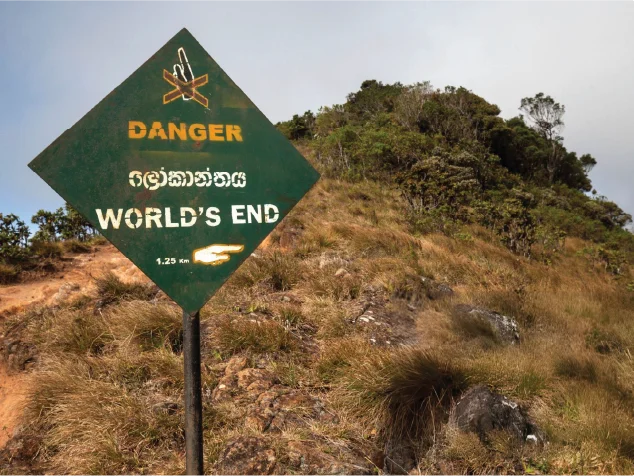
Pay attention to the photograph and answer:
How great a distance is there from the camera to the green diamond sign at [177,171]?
5.54 feet

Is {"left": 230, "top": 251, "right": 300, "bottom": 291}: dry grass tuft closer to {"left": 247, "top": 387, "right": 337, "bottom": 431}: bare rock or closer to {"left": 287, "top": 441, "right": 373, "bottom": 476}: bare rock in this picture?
{"left": 247, "top": 387, "right": 337, "bottom": 431}: bare rock

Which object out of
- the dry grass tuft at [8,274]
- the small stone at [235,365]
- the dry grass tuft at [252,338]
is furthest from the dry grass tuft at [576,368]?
the dry grass tuft at [8,274]

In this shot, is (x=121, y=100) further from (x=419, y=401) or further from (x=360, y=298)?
(x=360, y=298)

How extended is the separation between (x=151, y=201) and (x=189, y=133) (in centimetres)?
33

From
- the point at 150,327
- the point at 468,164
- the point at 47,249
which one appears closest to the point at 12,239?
the point at 47,249

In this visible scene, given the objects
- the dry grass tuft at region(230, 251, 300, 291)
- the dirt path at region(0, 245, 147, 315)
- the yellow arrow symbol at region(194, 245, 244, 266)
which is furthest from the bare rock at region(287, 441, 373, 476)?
the dirt path at region(0, 245, 147, 315)

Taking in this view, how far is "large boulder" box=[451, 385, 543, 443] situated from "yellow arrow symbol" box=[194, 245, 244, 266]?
2.06 meters

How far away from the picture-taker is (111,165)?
1.70 metres

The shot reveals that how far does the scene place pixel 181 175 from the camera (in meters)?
1.75

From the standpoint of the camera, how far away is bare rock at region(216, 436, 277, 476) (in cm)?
246

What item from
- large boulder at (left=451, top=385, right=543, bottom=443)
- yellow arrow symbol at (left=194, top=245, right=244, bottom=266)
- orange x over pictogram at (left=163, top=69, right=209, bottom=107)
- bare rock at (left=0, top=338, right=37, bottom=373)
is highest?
orange x over pictogram at (left=163, top=69, right=209, bottom=107)

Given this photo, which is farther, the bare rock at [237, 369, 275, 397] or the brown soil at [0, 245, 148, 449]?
the brown soil at [0, 245, 148, 449]

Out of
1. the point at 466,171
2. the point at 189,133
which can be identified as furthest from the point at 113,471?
the point at 466,171

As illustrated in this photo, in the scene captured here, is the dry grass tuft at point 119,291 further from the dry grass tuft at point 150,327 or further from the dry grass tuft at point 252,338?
the dry grass tuft at point 252,338
